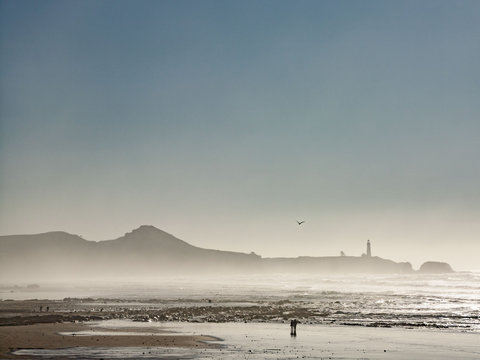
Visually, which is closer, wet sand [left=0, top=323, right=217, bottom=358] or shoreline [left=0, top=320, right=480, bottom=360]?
shoreline [left=0, top=320, right=480, bottom=360]

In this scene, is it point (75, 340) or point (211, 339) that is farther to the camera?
point (211, 339)

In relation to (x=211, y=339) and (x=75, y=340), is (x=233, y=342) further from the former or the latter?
(x=75, y=340)

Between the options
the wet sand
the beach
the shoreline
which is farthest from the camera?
the wet sand

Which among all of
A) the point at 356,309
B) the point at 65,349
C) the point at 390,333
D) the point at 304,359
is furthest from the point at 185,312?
the point at 304,359

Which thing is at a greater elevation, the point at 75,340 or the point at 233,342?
the point at 75,340

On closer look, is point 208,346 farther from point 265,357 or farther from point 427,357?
point 427,357

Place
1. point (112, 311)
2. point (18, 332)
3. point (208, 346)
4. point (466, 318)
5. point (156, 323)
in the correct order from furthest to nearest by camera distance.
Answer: point (112, 311)
point (466, 318)
point (156, 323)
point (18, 332)
point (208, 346)

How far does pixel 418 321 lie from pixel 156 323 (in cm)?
2743

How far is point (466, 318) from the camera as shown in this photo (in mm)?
66250

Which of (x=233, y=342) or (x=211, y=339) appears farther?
(x=211, y=339)

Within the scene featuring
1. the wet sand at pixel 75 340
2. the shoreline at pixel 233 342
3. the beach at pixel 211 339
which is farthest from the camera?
the wet sand at pixel 75 340

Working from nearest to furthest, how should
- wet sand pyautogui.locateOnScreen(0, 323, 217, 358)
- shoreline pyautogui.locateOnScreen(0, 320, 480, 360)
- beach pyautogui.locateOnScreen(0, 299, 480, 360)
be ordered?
1. shoreline pyautogui.locateOnScreen(0, 320, 480, 360)
2. beach pyautogui.locateOnScreen(0, 299, 480, 360)
3. wet sand pyautogui.locateOnScreen(0, 323, 217, 358)

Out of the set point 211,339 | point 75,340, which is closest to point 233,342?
point 211,339

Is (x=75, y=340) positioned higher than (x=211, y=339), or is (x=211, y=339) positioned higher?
(x=75, y=340)
